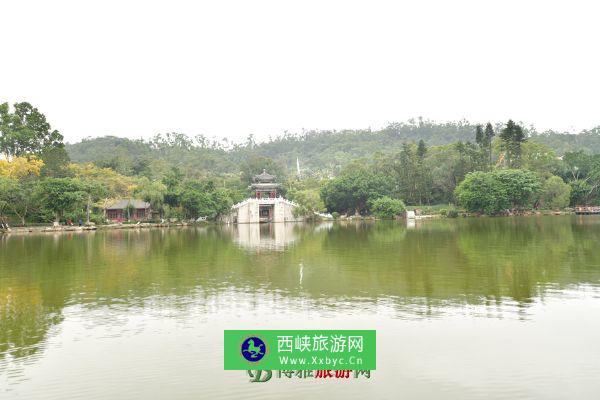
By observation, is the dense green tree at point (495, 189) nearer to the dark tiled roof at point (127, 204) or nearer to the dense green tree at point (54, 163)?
the dark tiled roof at point (127, 204)

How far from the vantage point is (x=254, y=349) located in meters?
7.39

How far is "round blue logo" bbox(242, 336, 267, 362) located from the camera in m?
7.37

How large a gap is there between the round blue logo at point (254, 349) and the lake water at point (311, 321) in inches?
34.1

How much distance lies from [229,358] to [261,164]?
84482mm

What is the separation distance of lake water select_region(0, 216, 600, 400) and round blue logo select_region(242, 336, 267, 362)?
0.87 meters

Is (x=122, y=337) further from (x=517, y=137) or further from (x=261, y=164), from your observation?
(x=261, y=164)

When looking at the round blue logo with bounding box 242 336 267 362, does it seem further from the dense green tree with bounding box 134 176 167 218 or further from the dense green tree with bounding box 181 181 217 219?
the dense green tree with bounding box 181 181 217 219

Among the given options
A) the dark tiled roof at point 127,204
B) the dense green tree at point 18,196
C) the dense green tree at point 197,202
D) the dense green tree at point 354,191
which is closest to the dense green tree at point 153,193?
the dense green tree at point 197,202

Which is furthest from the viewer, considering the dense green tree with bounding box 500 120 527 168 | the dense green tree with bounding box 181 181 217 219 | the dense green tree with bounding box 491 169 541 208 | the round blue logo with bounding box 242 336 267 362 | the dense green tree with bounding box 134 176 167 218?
the dense green tree with bounding box 500 120 527 168

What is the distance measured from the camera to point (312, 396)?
7.82 m

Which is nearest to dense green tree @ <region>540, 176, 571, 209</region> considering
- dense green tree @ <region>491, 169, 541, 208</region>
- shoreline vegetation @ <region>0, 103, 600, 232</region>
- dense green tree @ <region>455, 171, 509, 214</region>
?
shoreline vegetation @ <region>0, 103, 600, 232</region>

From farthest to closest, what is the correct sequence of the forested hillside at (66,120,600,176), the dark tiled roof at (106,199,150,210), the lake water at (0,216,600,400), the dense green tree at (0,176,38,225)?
the forested hillside at (66,120,600,176) → the dark tiled roof at (106,199,150,210) → the dense green tree at (0,176,38,225) → the lake water at (0,216,600,400)

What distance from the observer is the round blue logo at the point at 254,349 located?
24.2 ft

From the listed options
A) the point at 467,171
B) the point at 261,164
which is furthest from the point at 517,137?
the point at 261,164
